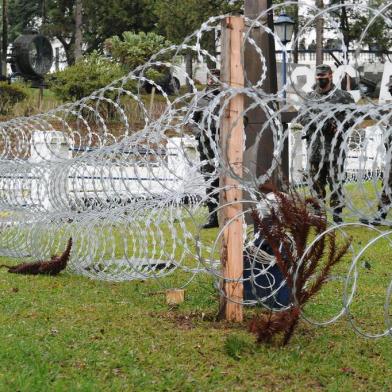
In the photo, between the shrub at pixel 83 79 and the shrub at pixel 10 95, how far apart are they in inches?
108

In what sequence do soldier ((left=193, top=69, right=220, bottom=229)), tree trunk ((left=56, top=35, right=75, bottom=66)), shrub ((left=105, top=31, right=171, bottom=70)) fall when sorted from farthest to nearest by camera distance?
1. tree trunk ((left=56, top=35, right=75, bottom=66))
2. shrub ((left=105, top=31, right=171, bottom=70))
3. soldier ((left=193, top=69, right=220, bottom=229))

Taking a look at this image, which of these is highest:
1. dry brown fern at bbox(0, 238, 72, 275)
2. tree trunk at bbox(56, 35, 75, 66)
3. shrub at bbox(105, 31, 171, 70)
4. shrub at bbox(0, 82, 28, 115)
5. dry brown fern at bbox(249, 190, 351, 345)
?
tree trunk at bbox(56, 35, 75, 66)

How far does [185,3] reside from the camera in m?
45.2

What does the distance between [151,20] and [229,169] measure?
48805 mm

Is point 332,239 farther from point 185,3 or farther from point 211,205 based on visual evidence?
point 185,3

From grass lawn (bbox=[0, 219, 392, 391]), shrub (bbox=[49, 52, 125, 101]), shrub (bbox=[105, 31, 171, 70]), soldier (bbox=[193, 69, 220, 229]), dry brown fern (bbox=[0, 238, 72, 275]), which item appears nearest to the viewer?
grass lawn (bbox=[0, 219, 392, 391])

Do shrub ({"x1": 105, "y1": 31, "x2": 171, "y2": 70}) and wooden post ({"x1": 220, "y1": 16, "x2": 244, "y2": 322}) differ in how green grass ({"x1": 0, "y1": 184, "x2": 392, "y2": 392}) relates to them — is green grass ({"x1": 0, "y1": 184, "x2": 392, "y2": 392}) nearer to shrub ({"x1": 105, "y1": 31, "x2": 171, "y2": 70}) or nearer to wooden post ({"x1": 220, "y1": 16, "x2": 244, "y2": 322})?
wooden post ({"x1": 220, "y1": 16, "x2": 244, "y2": 322})

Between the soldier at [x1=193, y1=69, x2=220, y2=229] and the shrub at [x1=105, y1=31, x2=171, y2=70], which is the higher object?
the shrub at [x1=105, y1=31, x2=171, y2=70]

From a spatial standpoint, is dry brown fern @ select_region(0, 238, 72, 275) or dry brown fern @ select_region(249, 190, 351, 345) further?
dry brown fern @ select_region(0, 238, 72, 275)

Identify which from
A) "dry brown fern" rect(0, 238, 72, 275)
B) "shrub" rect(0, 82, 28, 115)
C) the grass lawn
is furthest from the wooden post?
"shrub" rect(0, 82, 28, 115)

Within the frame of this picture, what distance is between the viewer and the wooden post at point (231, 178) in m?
7.02

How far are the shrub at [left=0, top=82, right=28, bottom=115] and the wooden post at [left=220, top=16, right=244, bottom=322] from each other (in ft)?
89.3

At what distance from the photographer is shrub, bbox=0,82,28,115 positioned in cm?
3361

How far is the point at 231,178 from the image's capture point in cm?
708
